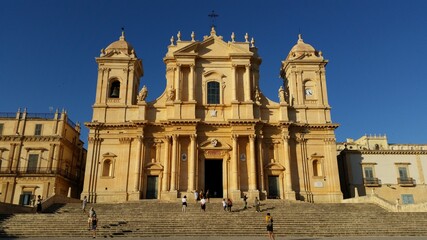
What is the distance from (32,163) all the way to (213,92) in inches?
731

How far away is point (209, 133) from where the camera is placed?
3169cm

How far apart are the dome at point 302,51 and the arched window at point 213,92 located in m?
8.13

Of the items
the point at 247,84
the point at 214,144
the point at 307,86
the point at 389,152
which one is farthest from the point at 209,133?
the point at 389,152

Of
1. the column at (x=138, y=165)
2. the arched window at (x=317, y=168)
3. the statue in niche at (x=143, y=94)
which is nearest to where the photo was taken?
the column at (x=138, y=165)

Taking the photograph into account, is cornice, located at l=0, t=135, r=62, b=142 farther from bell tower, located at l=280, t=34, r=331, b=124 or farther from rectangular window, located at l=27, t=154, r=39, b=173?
bell tower, located at l=280, t=34, r=331, b=124

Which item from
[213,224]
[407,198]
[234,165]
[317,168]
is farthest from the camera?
[407,198]

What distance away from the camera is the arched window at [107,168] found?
31328mm

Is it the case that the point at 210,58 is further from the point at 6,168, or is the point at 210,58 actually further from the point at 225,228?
the point at 6,168

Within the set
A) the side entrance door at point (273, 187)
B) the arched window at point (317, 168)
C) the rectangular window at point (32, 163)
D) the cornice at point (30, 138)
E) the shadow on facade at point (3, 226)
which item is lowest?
the shadow on facade at point (3, 226)

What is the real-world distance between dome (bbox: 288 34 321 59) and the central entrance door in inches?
494

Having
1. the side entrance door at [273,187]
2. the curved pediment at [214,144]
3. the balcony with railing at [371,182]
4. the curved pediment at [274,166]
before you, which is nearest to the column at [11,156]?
the curved pediment at [214,144]

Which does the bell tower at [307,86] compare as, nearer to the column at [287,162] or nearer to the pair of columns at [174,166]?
the column at [287,162]

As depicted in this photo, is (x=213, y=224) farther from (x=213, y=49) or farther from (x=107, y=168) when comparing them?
(x=213, y=49)

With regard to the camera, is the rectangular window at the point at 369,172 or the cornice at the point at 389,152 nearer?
the rectangular window at the point at 369,172
